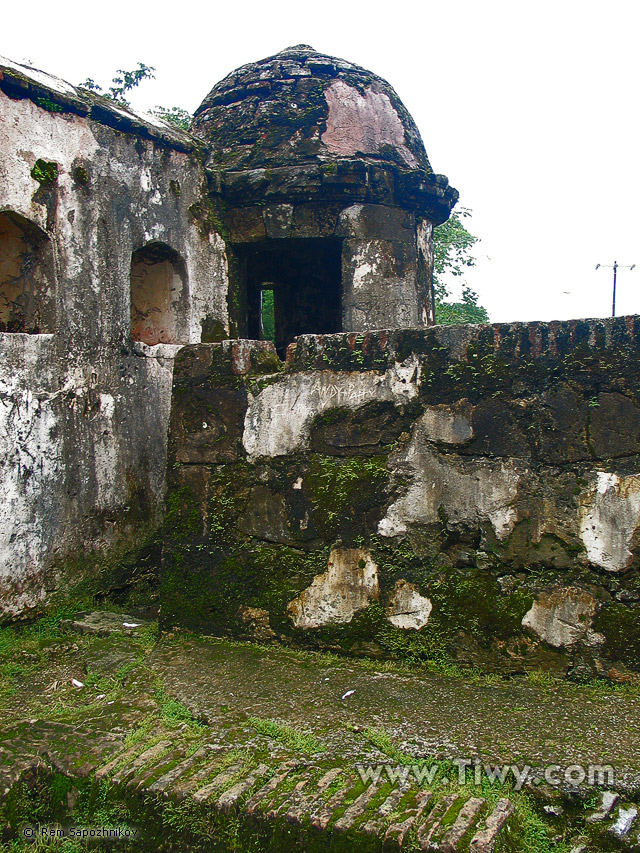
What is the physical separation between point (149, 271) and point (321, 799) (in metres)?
4.64

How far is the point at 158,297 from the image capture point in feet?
19.3

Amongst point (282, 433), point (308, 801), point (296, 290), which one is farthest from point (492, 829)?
point (296, 290)

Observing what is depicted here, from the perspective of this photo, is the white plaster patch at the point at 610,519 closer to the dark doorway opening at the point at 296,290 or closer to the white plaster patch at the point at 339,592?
the white plaster patch at the point at 339,592

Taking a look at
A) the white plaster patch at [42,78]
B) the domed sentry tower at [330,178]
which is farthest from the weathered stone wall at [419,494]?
the domed sentry tower at [330,178]

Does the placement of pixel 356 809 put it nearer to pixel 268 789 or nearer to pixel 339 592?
pixel 268 789

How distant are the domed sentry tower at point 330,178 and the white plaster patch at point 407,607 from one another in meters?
3.26

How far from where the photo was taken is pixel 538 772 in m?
2.21

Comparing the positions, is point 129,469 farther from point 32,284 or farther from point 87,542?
point 32,284

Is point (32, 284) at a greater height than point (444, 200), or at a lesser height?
lesser

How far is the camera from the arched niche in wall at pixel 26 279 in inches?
191

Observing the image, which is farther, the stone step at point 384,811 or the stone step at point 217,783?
the stone step at point 217,783

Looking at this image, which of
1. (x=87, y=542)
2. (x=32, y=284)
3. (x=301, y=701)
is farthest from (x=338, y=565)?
(x=32, y=284)

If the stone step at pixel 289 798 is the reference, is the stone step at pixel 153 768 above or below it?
below

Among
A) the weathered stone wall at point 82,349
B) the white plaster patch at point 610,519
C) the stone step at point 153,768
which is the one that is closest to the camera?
the stone step at point 153,768
